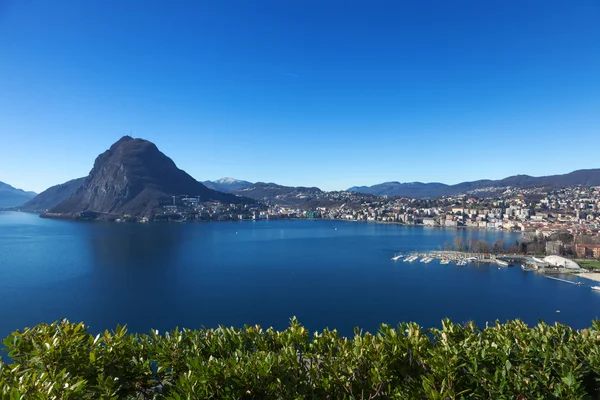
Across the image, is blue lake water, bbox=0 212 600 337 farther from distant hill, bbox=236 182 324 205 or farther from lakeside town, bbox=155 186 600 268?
distant hill, bbox=236 182 324 205

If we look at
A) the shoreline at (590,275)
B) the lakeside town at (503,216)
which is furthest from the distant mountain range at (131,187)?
the shoreline at (590,275)

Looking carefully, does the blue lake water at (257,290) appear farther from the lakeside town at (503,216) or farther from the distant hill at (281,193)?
the distant hill at (281,193)

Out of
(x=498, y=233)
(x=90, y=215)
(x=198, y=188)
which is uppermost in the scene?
(x=198, y=188)

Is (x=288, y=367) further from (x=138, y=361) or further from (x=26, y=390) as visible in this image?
(x=26, y=390)

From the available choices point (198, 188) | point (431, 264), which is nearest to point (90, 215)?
point (198, 188)

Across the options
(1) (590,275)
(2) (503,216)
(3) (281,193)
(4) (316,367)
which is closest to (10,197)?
(3) (281,193)

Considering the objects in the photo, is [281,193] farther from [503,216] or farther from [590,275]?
[590,275]

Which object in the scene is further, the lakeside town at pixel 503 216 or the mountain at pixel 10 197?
the mountain at pixel 10 197
